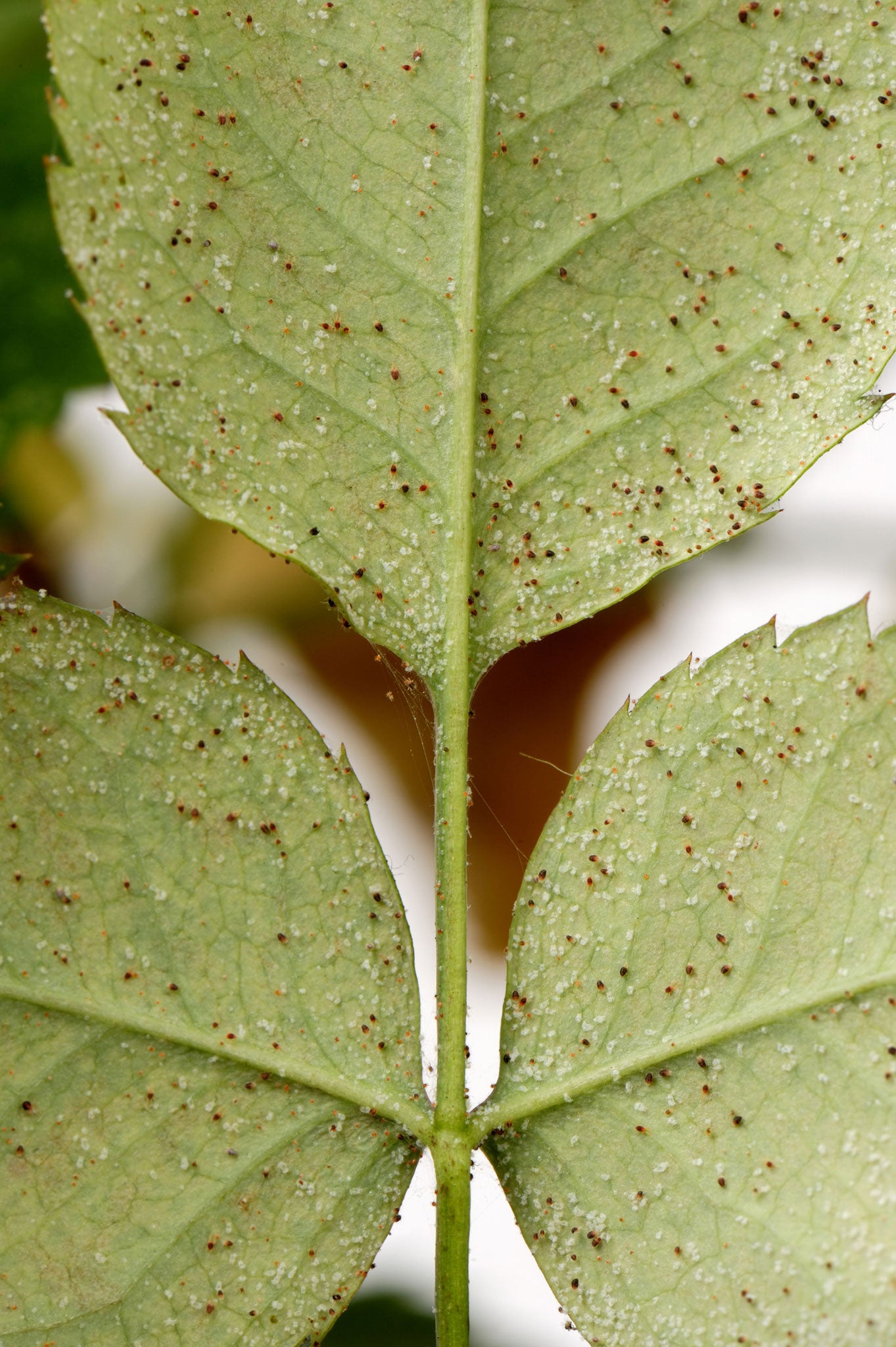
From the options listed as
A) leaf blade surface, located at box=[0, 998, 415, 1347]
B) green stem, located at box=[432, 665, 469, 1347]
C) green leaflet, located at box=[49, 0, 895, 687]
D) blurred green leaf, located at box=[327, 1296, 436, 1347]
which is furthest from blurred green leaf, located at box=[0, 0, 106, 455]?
blurred green leaf, located at box=[327, 1296, 436, 1347]

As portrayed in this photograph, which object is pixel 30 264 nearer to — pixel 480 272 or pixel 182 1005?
pixel 480 272

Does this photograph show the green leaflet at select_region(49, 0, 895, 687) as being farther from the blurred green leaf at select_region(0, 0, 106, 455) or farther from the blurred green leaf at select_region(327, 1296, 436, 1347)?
the blurred green leaf at select_region(327, 1296, 436, 1347)

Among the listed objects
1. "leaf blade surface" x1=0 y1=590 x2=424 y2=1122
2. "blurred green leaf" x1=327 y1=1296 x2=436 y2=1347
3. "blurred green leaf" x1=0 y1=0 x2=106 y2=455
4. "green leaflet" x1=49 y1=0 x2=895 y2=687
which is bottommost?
"blurred green leaf" x1=327 y1=1296 x2=436 y2=1347

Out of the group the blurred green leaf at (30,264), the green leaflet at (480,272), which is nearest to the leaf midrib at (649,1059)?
the green leaflet at (480,272)

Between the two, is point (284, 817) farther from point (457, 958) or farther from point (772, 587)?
point (772, 587)

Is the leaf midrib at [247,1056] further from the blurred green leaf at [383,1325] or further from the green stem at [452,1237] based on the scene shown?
the blurred green leaf at [383,1325]
